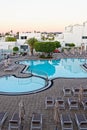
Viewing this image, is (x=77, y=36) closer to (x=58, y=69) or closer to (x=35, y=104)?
(x=58, y=69)

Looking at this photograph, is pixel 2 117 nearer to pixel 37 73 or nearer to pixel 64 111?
pixel 64 111

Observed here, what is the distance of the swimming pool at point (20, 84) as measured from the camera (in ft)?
47.4

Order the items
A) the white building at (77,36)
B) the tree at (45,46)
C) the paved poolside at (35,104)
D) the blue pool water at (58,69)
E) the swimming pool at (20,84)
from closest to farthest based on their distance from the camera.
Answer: the paved poolside at (35,104) < the swimming pool at (20,84) < the blue pool water at (58,69) < the tree at (45,46) < the white building at (77,36)

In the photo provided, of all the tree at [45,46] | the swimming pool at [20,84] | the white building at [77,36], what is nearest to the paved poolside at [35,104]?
the swimming pool at [20,84]

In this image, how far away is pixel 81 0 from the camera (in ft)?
79.4

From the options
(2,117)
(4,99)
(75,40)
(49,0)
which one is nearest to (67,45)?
(75,40)

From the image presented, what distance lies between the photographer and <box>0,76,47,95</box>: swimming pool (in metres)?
14.4

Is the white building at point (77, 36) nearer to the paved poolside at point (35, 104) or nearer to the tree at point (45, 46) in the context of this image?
the tree at point (45, 46)

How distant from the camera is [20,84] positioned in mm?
15805

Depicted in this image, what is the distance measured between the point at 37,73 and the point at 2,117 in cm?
1078

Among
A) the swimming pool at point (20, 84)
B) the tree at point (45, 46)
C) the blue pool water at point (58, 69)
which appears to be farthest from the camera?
the tree at point (45, 46)

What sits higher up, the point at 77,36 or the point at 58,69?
the point at 77,36

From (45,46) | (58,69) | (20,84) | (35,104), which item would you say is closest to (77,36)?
(45,46)

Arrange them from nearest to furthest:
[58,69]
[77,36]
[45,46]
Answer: [58,69] < [45,46] < [77,36]
